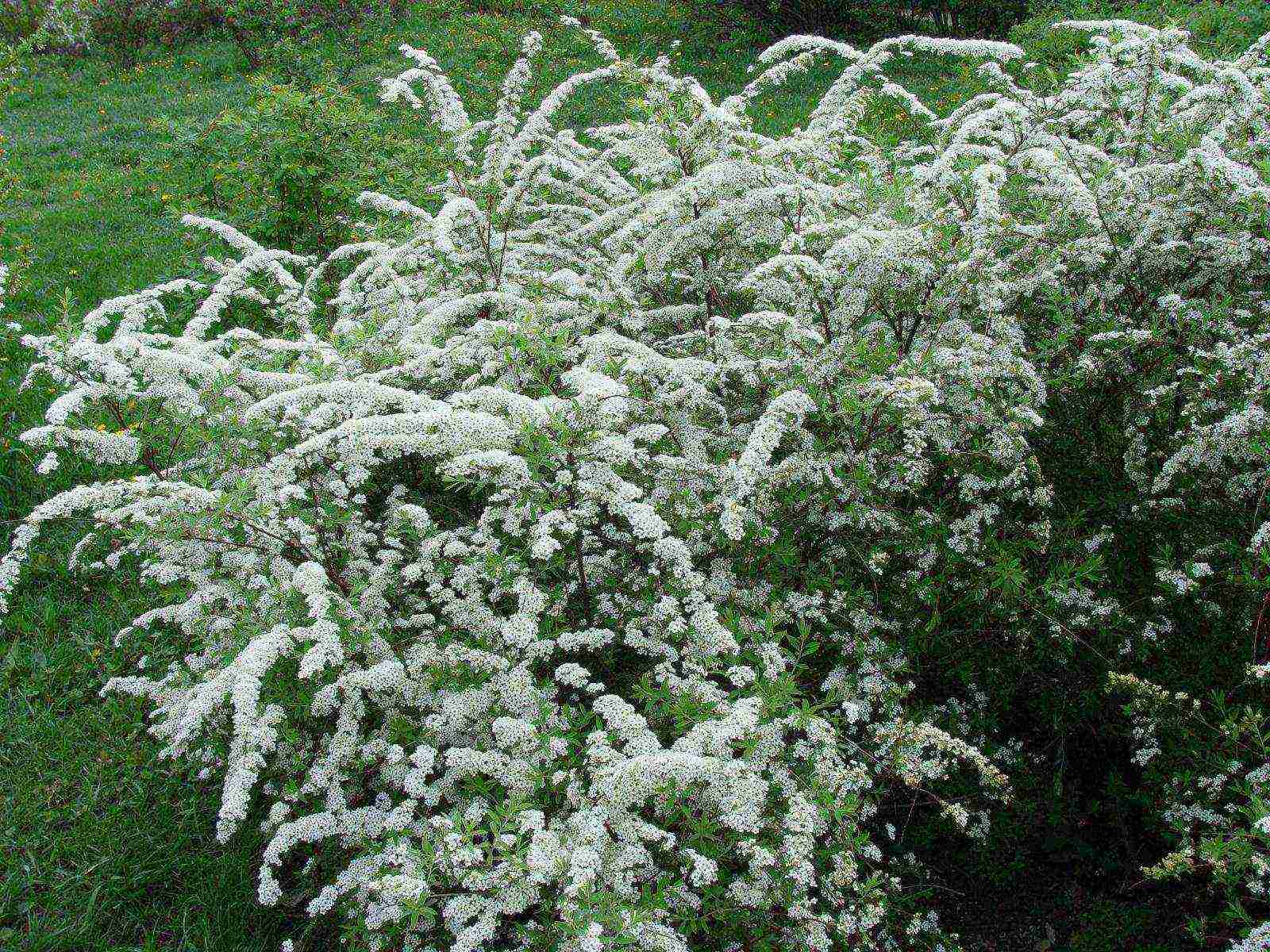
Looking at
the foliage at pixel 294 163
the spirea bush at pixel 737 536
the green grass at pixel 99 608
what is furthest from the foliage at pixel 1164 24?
the foliage at pixel 294 163

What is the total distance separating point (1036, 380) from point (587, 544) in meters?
1.52

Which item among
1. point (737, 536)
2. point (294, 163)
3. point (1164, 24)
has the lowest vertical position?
point (737, 536)

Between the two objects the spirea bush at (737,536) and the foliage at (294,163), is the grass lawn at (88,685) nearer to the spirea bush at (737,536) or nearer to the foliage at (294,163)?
the spirea bush at (737,536)

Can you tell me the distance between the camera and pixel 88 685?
3.86 metres

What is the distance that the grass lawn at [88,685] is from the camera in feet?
9.87

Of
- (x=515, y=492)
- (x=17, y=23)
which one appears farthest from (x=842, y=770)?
(x=17, y=23)

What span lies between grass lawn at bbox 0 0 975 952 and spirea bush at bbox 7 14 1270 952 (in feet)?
0.68

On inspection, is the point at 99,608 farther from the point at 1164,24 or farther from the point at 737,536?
Answer: the point at 1164,24

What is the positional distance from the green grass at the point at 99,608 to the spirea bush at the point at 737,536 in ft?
0.70

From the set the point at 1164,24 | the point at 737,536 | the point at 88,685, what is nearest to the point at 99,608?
the point at 88,685

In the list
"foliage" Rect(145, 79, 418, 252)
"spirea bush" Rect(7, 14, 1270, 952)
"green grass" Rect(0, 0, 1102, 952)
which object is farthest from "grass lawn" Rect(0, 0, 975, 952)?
"foliage" Rect(145, 79, 418, 252)

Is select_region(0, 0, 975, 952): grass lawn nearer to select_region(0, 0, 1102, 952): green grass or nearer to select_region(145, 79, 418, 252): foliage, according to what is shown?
select_region(0, 0, 1102, 952): green grass

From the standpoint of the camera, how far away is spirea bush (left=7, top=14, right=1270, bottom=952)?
2480 mm

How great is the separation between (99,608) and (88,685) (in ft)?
1.59
